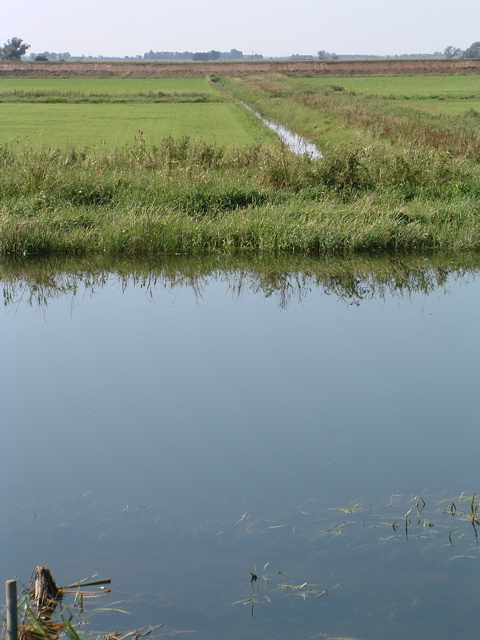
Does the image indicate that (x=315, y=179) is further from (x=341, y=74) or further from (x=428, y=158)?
(x=341, y=74)

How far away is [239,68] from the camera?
7494cm

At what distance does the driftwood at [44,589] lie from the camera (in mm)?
3510

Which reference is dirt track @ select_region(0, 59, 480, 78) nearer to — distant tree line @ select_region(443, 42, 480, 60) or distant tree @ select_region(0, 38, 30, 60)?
distant tree @ select_region(0, 38, 30, 60)

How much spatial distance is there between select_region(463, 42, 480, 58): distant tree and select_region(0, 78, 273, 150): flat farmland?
123 m

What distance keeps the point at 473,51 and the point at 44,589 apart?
167674 mm

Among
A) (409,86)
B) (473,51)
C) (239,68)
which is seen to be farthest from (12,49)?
(473,51)

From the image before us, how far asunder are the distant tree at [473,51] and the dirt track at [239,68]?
84730 millimetres

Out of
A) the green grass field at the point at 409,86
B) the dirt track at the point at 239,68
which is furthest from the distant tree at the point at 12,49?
the green grass field at the point at 409,86

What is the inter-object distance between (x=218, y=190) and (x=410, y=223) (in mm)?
3298

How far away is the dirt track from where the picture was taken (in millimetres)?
69375

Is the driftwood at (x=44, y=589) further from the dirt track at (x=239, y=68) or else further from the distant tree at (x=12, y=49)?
the distant tree at (x=12, y=49)

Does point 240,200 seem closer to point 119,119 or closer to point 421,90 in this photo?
point 119,119

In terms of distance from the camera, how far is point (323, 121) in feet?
88.4

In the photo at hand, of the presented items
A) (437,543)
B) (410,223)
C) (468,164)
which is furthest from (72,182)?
(437,543)
